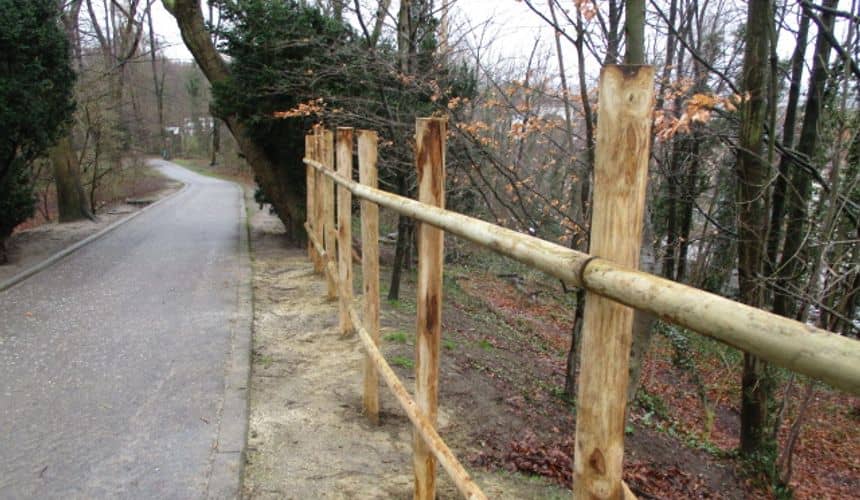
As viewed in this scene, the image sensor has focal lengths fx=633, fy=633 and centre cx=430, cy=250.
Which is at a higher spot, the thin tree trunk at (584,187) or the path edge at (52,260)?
the thin tree trunk at (584,187)

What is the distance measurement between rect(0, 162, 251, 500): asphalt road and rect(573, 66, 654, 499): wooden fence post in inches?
90.3

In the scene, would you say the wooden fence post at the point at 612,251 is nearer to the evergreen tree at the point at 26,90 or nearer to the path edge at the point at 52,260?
the path edge at the point at 52,260

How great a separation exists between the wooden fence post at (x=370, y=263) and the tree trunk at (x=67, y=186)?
1486 centimetres

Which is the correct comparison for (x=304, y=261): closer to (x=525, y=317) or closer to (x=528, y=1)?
(x=525, y=317)

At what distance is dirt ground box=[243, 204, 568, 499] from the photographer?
347cm

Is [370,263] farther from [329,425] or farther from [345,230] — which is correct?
[345,230]

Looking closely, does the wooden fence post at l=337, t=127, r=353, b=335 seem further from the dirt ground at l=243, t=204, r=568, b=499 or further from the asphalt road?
the asphalt road

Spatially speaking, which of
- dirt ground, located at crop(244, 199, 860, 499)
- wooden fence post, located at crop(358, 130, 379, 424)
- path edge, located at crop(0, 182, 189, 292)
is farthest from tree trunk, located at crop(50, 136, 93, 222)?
wooden fence post, located at crop(358, 130, 379, 424)

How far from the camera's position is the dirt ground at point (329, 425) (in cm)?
347

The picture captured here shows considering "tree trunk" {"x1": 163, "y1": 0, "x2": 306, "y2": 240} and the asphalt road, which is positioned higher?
"tree trunk" {"x1": 163, "y1": 0, "x2": 306, "y2": 240}

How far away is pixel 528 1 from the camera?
5.93 metres

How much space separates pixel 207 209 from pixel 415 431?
1853 cm

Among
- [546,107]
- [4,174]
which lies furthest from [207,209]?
[546,107]

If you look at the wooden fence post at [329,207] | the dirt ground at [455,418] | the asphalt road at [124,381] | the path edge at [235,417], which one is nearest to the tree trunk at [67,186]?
the asphalt road at [124,381]
